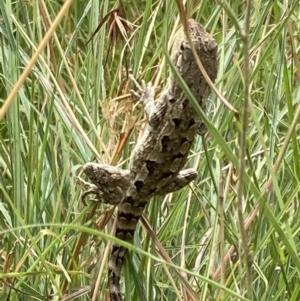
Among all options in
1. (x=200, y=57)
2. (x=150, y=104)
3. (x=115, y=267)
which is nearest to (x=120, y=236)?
(x=115, y=267)

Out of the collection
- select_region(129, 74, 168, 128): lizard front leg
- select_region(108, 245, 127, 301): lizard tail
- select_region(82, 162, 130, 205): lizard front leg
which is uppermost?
select_region(129, 74, 168, 128): lizard front leg

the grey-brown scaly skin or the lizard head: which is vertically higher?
the lizard head

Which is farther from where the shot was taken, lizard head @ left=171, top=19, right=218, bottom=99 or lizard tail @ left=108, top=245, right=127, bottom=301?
lizard head @ left=171, top=19, right=218, bottom=99

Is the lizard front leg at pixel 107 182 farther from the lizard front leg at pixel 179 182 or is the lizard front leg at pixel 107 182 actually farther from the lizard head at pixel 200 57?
the lizard head at pixel 200 57

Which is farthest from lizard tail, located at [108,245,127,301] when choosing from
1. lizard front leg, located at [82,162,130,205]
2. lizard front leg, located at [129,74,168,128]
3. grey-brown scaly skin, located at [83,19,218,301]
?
lizard front leg, located at [129,74,168,128]

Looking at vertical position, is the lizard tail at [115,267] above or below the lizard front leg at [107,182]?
below

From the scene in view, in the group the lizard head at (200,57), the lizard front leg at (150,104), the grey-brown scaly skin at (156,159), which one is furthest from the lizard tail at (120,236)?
the lizard head at (200,57)

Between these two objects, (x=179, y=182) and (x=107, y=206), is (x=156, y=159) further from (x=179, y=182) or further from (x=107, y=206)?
(x=107, y=206)

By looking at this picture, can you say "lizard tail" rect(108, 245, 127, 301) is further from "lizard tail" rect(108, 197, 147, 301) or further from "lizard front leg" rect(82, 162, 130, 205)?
"lizard front leg" rect(82, 162, 130, 205)
